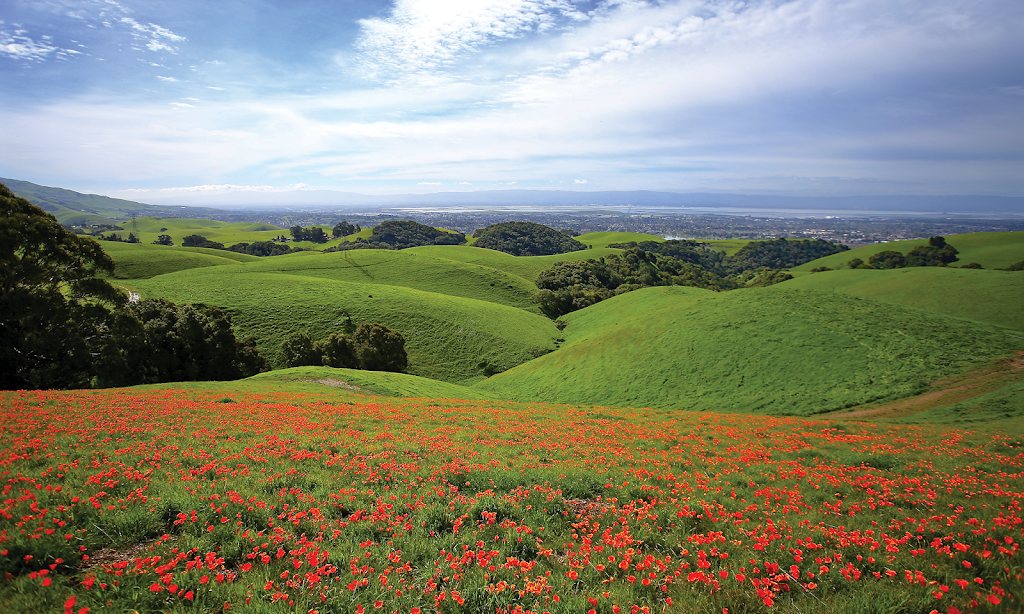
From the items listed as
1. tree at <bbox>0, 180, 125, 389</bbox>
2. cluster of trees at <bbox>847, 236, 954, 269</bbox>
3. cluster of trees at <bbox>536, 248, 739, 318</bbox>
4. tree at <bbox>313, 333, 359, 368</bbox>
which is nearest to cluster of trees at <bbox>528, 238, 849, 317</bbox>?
cluster of trees at <bbox>536, 248, 739, 318</bbox>

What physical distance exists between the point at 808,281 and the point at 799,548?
106m

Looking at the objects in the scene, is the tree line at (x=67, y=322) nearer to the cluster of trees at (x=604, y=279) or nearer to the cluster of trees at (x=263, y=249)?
the cluster of trees at (x=604, y=279)

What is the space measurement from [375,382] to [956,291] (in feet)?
246

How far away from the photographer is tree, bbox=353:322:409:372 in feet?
156

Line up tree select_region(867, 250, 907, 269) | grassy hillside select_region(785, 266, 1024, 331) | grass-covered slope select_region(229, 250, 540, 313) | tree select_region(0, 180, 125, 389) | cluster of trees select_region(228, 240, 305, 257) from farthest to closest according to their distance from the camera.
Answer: cluster of trees select_region(228, 240, 305, 257), tree select_region(867, 250, 907, 269), grass-covered slope select_region(229, 250, 540, 313), grassy hillside select_region(785, 266, 1024, 331), tree select_region(0, 180, 125, 389)

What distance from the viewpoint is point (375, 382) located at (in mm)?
33000

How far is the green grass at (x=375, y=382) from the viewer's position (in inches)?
1238

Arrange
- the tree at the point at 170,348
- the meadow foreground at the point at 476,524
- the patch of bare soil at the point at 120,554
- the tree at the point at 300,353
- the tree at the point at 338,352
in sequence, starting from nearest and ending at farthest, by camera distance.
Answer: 1. the meadow foreground at the point at 476,524
2. the patch of bare soil at the point at 120,554
3. the tree at the point at 170,348
4. the tree at the point at 338,352
5. the tree at the point at 300,353

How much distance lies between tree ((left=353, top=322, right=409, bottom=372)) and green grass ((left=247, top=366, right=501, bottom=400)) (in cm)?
1098

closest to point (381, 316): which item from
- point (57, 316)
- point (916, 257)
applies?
point (57, 316)

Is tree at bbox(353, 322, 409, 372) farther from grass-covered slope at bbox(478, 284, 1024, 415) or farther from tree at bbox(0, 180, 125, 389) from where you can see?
tree at bbox(0, 180, 125, 389)

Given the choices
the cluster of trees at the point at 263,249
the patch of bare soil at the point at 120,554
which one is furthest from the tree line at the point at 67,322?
the cluster of trees at the point at 263,249

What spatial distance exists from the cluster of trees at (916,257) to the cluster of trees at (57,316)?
16349 cm

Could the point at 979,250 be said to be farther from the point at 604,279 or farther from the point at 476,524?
the point at 476,524
